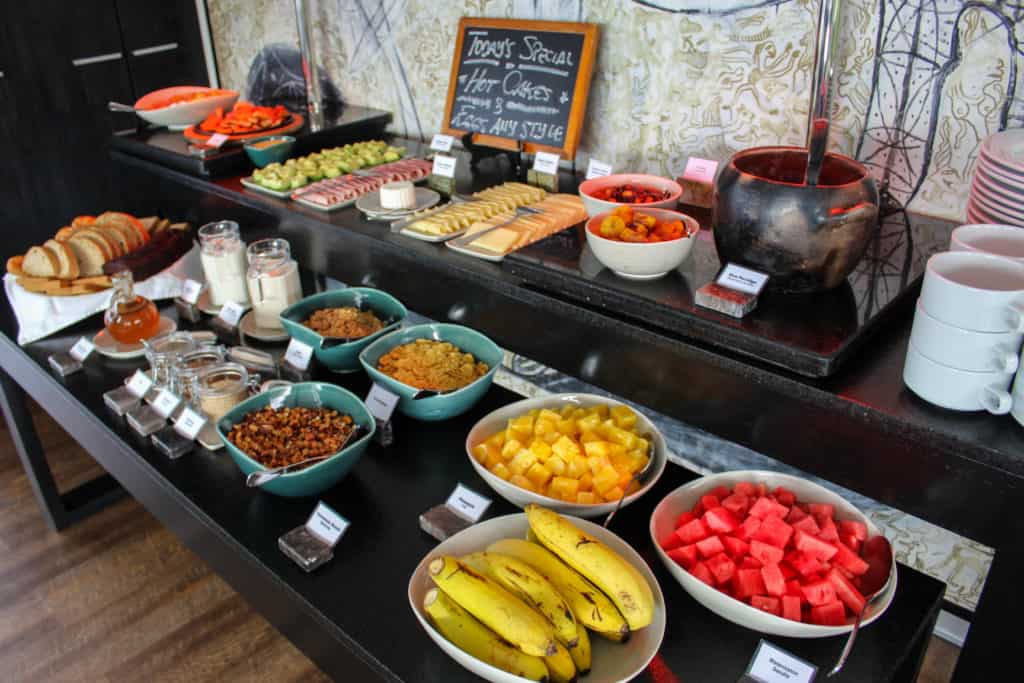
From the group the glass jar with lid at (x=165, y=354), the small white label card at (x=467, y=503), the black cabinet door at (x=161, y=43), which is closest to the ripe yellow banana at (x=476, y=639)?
the small white label card at (x=467, y=503)

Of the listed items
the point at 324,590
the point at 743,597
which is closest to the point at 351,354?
the point at 324,590

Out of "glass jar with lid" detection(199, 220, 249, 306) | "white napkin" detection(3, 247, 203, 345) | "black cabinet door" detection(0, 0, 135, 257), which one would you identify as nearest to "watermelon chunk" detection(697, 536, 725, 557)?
"glass jar with lid" detection(199, 220, 249, 306)

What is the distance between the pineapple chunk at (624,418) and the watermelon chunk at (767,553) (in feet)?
1.07

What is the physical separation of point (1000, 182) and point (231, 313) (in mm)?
1503

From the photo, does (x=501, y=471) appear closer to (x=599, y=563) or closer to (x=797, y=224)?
(x=599, y=563)

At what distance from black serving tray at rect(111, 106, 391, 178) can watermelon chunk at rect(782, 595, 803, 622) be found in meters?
1.72

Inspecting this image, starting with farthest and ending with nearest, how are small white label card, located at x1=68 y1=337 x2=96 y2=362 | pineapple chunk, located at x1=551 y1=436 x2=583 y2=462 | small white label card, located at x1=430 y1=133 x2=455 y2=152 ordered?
small white label card, located at x1=430 y1=133 x2=455 y2=152 < small white label card, located at x1=68 y1=337 x2=96 y2=362 < pineapple chunk, located at x1=551 y1=436 x2=583 y2=462

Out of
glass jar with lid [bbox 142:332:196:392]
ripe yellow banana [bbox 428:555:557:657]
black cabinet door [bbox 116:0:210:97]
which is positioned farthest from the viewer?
black cabinet door [bbox 116:0:210:97]

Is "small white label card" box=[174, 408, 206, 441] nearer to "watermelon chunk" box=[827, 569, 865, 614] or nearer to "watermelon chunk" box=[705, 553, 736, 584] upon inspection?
"watermelon chunk" box=[705, 553, 736, 584]

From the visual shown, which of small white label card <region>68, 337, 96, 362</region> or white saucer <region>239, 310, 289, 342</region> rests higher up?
white saucer <region>239, 310, 289, 342</region>

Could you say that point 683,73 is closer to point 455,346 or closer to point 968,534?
point 455,346

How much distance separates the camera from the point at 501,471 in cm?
123

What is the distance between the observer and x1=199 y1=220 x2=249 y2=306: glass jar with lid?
1.84m

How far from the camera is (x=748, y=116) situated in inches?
63.7
